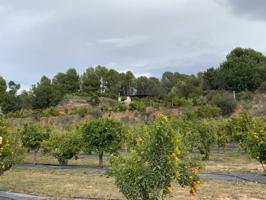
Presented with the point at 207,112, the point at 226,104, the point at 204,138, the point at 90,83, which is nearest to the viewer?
→ the point at 204,138

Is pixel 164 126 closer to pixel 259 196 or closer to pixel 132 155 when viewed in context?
pixel 132 155

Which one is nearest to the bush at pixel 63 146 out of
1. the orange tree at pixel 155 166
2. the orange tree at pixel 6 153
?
the orange tree at pixel 6 153

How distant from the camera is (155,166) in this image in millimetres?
9570

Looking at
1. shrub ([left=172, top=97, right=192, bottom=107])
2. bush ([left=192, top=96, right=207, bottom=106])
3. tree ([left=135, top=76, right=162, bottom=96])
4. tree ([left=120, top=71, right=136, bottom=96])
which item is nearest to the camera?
shrub ([left=172, top=97, right=192, bottom=107])

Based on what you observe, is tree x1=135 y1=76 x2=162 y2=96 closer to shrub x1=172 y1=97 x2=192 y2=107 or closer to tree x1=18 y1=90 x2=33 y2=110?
tree x1=18 y1=90 x2=33 y2=110

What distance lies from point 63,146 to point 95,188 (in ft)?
40.9

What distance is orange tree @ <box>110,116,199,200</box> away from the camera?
31.4 ft

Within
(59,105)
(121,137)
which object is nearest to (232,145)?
(121,137)

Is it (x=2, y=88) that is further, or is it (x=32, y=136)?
(x=2, y=88)

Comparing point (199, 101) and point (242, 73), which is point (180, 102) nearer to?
point (199, 101)

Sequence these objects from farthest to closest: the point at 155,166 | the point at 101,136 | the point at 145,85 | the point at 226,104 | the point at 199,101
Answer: the point at 145,85
the point at 199,101
the point at 226,104
the point at 101,136
the point at 155,166

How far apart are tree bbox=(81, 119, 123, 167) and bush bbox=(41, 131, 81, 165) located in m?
1.02

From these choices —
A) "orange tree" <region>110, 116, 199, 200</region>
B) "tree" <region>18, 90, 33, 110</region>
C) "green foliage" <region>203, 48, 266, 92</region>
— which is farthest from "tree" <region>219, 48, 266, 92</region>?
"orange tree" <region>110, 116, 199, 200</region>

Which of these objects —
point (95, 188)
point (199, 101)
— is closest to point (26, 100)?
point (199, 101)
